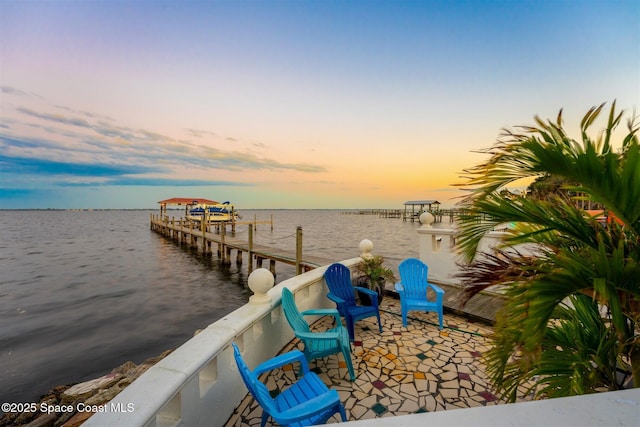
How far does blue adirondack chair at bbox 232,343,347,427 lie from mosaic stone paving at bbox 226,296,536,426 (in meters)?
0.59

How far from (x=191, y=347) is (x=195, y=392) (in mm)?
315

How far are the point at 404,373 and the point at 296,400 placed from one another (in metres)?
1.55

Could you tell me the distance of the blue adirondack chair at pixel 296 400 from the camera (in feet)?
5.24

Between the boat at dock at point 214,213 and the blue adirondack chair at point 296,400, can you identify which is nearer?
the blue adirondack chair at point 296,400

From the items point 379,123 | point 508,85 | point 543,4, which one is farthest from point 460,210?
point 379,123

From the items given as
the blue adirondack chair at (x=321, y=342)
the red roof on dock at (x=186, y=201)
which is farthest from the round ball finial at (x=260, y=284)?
the red roof on dock at (x=186, y=201)

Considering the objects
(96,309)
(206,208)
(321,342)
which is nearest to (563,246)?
(321,342)

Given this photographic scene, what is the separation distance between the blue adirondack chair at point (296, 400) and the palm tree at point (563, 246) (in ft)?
3.63

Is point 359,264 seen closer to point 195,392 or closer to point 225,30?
point 195,392

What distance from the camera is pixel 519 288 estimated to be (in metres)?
1.28

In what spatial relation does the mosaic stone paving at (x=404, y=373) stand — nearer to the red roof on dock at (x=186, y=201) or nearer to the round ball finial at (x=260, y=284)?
the round ball finial at (x=260, y=284)

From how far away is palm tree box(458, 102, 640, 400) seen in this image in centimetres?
117

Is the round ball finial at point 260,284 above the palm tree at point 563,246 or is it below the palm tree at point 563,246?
below

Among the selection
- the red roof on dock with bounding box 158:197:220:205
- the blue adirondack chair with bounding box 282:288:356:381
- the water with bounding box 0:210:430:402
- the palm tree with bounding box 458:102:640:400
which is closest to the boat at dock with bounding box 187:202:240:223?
the red roof on dock with bounding box 158:197:220:205
